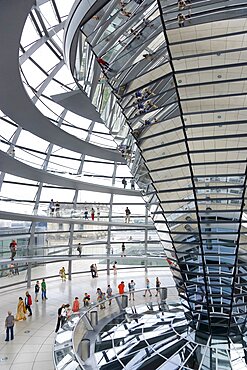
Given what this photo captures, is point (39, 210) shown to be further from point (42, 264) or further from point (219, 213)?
point (219, 213)

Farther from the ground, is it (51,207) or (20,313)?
(51,207)

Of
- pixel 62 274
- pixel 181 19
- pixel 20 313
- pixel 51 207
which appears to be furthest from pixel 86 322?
pixel 62 274

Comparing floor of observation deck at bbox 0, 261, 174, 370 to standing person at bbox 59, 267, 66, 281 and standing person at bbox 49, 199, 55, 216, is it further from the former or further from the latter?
standing person at bbox 49, 199, 55, 216

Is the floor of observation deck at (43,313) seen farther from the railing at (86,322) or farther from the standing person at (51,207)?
the standing person at (51,207)

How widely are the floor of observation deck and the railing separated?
1.12m

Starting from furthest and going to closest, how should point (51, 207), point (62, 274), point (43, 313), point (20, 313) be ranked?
point (62, 274), point (51, 207), point (43, 313), point (20, 313)

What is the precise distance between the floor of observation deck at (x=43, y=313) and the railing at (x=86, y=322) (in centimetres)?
112

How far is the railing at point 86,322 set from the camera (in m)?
10.8

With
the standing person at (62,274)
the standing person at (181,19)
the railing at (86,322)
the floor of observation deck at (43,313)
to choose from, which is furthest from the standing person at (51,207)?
the standing person at (181,19)

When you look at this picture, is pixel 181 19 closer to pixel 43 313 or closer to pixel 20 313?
pixel 20 313

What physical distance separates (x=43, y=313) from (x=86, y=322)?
4.84 m

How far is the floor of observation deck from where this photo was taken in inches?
516

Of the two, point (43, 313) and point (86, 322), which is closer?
point (86, 322)

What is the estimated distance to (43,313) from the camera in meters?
19.4
